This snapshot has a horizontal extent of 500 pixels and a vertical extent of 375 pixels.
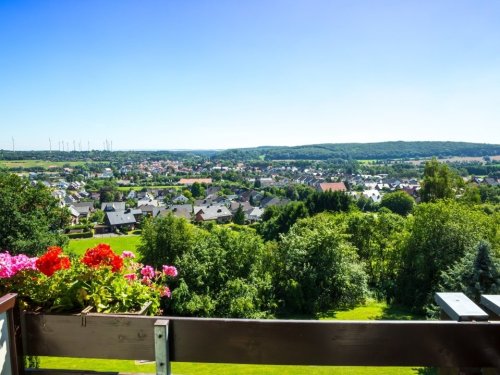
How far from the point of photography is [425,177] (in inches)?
1296

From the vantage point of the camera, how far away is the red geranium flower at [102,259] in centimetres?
220

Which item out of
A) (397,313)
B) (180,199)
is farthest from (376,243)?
(180,199)

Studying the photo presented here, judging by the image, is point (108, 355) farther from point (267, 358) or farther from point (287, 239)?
point (287, 239)

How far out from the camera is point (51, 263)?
2127mm

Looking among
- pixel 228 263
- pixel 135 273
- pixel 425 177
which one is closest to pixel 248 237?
pixel 228 263

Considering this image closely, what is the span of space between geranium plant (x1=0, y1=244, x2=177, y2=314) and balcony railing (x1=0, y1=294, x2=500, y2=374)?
1.19ft

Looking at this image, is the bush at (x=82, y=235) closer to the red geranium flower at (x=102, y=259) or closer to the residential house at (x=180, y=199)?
the residential house at (x=180, y=199)

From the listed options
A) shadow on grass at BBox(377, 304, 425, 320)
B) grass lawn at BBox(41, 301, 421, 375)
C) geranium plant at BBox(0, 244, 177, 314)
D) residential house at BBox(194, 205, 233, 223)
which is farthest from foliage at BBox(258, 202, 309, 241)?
geranium plant at BBox(0, 244, 177, 314)

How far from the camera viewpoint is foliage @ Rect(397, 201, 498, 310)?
55.5 ft

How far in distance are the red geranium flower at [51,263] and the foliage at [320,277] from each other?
1628 cm

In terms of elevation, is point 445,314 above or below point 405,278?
above

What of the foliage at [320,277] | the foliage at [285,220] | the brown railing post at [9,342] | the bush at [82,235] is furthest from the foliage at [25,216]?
the bush at [82,235]

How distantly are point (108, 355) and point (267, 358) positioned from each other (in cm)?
68

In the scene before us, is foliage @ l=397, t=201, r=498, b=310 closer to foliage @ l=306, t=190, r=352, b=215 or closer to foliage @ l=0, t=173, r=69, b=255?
foliage @ l=0, t=173, r=69, b=255
